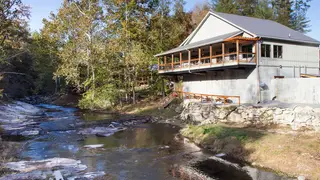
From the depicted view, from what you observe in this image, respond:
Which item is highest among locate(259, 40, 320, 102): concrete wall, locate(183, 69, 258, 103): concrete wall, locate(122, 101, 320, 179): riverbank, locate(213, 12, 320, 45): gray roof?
locate(213, 12, 320, 45): gray roof

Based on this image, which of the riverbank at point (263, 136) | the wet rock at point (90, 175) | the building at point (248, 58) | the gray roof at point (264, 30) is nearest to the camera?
the wet rock at point (90, 175)

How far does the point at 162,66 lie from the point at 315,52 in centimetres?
1650

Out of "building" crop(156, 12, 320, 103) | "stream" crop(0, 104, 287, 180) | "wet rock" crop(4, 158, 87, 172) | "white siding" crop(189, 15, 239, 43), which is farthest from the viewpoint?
"white siding" crop(189, 15, 239, 43)

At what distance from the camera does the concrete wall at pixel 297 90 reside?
62.7 feet

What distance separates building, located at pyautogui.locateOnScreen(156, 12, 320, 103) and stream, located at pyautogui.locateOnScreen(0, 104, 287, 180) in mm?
6893

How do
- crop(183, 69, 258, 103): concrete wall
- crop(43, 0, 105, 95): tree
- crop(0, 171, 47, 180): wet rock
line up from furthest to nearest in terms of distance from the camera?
crop(43, 0, 105, 95): tree, crop(183, 69, 258, 103): concrete wall, crop(0, 171, 47, 180): wet rock

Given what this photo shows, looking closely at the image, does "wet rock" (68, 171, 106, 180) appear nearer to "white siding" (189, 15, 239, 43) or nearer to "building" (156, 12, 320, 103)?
"building" (156, 12, 320, 103)

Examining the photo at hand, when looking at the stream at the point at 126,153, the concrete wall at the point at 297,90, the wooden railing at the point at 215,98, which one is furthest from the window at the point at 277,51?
the stream at the point at 126,153

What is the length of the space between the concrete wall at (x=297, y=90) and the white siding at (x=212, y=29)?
658 cm

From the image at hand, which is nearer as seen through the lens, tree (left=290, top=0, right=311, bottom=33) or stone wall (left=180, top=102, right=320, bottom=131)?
stone wall (left=180, top=102, right=320, bottom=131)

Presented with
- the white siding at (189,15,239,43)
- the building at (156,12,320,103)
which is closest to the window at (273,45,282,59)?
the building at (156,12,320,103)

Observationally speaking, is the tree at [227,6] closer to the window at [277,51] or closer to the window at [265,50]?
the window at [277,51]

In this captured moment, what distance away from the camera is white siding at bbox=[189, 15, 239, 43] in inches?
1035

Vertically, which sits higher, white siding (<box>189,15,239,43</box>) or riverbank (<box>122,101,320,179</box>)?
white siding (<box>189,15,239,43</box>)
